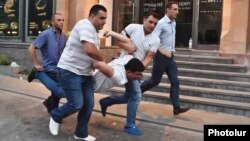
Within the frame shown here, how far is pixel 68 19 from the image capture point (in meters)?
12.4

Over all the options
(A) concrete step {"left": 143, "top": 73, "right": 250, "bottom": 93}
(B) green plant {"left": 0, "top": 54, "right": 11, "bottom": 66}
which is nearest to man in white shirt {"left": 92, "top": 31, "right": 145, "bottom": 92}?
(A) concrete step {"left": 143, "top": 73, "right": 250, "bottom": 93}

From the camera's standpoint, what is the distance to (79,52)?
17.3 ft

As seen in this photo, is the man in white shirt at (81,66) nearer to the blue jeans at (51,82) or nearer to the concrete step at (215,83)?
the blue jeans at (51,82)

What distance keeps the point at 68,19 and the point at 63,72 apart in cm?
720

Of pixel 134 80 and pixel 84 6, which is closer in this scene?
pixel 134 80

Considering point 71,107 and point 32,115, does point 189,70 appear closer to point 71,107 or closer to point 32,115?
point 32,115

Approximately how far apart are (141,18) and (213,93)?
508cm

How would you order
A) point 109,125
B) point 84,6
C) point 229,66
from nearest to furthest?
point 109,125 → point 229,66 → point 84,6

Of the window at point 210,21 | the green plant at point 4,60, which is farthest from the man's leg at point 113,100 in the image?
the green plant at point 4,60

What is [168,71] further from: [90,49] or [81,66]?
[90,49]

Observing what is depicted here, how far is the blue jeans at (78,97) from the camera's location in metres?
5.32

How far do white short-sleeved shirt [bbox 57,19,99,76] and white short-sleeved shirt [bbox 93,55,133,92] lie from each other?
0.23 metres

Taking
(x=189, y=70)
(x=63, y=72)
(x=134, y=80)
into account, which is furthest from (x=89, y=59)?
(x=189, y=70)

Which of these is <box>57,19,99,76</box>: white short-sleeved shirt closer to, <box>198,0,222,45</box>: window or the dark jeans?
the dark jeans
